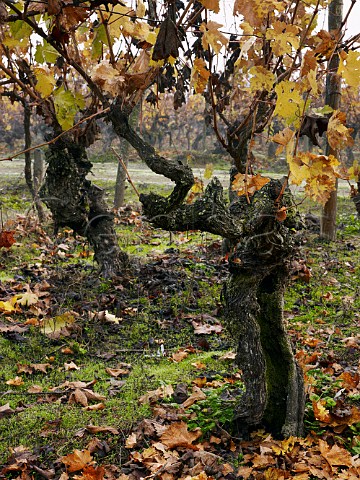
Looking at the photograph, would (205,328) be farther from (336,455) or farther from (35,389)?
(336,455)

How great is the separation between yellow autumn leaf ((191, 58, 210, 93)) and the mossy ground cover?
208cm

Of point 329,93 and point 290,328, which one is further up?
point 329,93

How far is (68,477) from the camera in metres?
2.77

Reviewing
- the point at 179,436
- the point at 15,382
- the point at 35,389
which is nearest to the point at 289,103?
the point at 179,436

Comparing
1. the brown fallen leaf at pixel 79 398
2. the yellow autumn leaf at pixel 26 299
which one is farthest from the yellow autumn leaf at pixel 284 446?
the yellow autumn leaf at pixel 26 299

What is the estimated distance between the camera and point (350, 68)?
5.85ft

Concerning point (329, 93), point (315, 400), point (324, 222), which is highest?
point (329, 93)

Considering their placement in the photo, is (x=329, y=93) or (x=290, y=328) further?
(x=329, y=93)

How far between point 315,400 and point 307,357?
1056 mm

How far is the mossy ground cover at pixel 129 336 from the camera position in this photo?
338 cm

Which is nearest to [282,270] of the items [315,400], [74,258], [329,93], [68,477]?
[315,400]

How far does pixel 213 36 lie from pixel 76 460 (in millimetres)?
2272

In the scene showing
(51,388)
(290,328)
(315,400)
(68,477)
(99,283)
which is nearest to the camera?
(68,477)

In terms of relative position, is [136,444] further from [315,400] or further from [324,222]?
[324,222]
